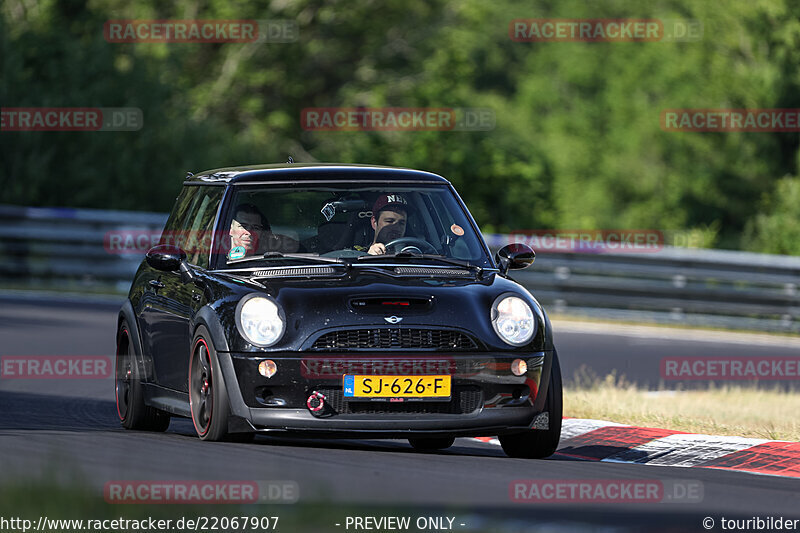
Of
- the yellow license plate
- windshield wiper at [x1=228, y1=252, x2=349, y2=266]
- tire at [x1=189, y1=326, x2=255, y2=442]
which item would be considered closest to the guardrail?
windshield wiper at [x1=228, y1=252, x2=349, y2=266]

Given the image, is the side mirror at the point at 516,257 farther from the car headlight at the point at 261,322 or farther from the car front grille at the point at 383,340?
the car headlight at the point at 261,322

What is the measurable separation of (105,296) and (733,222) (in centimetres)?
2159

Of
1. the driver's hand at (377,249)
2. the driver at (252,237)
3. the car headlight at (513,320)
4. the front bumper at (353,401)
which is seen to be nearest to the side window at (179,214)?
the driver at (252,237)

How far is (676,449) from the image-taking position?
980cm

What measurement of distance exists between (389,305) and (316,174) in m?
1.49

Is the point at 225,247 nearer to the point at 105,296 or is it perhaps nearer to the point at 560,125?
the point at 105,296

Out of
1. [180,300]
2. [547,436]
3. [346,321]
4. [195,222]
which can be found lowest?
[547,436]

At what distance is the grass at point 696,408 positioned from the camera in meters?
10.9

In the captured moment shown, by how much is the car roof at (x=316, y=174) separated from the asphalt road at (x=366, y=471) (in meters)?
1.54

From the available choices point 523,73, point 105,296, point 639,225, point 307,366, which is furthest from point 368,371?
point 523,73

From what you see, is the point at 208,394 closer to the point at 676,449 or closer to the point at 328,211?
the point at 328,211

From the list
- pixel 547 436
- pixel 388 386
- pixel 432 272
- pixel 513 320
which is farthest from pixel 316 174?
pixel 547 436

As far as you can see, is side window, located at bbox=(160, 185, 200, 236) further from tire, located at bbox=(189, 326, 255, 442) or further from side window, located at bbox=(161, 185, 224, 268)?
tire, located at bbox=(189, 326, 255, 442)

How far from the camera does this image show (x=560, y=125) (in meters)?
64.6
